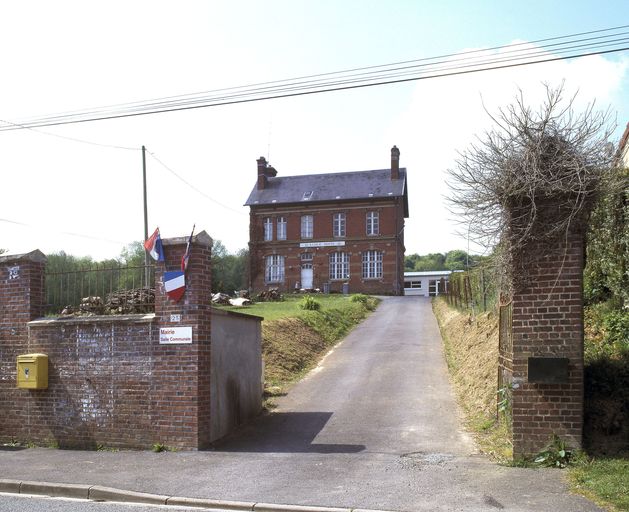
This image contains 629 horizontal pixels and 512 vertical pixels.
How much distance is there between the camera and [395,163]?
54.4 m

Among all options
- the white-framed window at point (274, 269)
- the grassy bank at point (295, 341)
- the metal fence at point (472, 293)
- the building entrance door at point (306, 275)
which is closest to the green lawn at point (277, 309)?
the grassy bank at point (295, 341)

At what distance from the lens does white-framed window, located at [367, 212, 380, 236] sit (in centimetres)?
5303

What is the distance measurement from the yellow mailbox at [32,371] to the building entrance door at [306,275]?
4293cm

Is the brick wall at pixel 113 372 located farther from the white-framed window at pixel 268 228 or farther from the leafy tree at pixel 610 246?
the white-framed window at pixel 268 228

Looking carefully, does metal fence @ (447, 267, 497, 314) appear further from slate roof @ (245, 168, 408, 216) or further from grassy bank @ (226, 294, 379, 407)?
slate roof @ (245, 168, 408, 216)

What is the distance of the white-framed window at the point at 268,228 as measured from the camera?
182ft

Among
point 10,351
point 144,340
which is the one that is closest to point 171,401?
point 144,340

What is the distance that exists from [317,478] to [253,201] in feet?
160

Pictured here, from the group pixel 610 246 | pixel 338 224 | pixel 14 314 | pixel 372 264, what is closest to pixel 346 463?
pixel 610 246

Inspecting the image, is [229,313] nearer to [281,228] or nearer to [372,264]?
[372,264]

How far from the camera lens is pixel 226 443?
34.2 feet

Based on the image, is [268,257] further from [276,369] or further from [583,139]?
[583,139]

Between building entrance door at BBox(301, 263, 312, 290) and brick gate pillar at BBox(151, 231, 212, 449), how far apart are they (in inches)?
1716

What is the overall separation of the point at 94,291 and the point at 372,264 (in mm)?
42203
